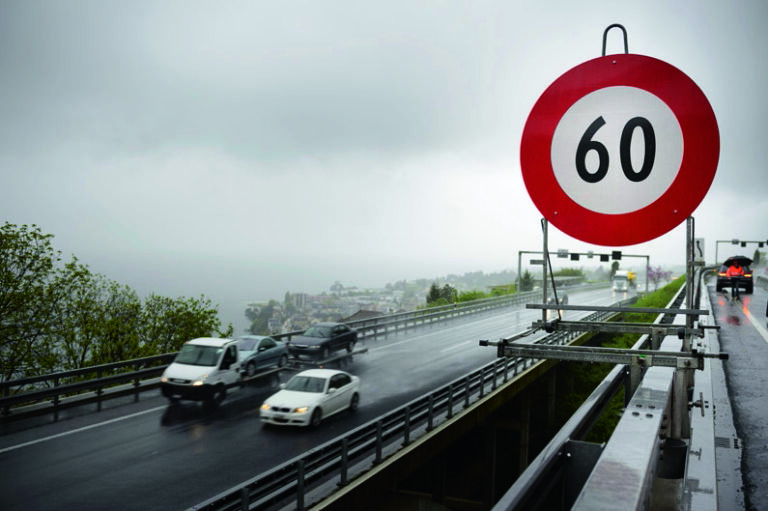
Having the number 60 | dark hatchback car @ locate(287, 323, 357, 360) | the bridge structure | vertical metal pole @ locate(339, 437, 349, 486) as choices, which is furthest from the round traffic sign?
dark hatchback car @ locate(287, 323, 357, 360)

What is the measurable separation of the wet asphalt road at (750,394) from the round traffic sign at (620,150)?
6.96 ft

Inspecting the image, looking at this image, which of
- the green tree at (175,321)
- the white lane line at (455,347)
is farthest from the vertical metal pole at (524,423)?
the green tree at (175,321)

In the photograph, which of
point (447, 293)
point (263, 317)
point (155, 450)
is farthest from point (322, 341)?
point (447, 293)

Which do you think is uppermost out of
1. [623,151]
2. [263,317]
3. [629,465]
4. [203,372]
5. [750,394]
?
[623,151]

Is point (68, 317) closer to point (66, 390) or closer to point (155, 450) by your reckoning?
point (66, 390)

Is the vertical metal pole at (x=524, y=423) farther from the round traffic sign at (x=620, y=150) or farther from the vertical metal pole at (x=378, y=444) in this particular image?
the round traffic sign at (x=620, y=150)

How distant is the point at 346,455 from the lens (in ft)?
41.1

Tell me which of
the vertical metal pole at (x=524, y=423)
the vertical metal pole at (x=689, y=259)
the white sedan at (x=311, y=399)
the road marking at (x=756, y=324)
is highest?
the vertical metal pole at (x=689, y=259)

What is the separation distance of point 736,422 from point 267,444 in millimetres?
11895

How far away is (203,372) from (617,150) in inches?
757

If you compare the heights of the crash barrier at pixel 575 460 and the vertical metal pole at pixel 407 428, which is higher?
the crash barrier at pixel 575 460

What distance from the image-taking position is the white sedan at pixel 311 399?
16.9 meters

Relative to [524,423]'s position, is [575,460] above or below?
above

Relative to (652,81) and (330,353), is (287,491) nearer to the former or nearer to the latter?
(652,81)
